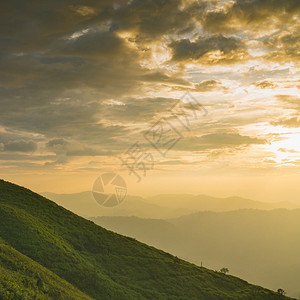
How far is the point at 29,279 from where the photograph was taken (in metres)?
30.8

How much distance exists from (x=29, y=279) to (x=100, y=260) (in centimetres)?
2599

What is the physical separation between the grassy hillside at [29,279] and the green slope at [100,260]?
7.90 meters

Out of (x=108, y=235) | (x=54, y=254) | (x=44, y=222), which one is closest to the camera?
(x=54, y=254)

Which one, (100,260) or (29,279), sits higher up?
(100,260)

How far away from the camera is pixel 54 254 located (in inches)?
1847

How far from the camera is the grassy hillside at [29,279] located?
26.6 meters

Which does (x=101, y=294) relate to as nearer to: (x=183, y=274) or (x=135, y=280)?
(x=135, y=280)

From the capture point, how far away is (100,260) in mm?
55562

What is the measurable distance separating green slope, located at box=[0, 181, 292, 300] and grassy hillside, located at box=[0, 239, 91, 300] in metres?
7.90

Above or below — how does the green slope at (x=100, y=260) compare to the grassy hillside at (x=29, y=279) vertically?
above

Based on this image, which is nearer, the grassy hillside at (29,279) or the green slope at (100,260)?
the grassy hillside at (29,279)

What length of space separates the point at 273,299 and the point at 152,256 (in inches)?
1002

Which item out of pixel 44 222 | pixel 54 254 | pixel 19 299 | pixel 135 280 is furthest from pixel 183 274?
pixel 19 299

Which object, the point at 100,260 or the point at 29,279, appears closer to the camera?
the point at 29,279
